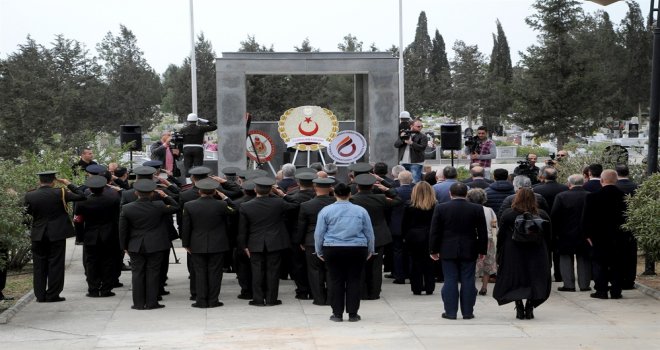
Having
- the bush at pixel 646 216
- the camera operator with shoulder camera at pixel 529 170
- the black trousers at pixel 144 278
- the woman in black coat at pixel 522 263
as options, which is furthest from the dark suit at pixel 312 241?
the camera operator with shoulder camera at pixel 529 170

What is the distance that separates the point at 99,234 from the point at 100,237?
0.14 ft

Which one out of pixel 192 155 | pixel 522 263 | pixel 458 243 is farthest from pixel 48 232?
pixel 192 155

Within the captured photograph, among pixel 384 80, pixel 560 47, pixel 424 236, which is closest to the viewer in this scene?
pixel 424 236

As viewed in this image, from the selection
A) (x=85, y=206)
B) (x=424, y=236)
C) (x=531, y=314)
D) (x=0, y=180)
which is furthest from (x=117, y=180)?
(x=531, y=314)

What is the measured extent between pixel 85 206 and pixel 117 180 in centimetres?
145

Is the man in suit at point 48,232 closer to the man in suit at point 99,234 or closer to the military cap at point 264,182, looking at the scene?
the man in suit at point 99,234

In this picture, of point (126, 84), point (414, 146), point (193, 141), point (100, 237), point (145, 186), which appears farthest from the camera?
point (126, 84)

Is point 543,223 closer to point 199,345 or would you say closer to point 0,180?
point 199,345

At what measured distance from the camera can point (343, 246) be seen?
11.6 m

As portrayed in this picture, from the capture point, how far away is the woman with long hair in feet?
44.2

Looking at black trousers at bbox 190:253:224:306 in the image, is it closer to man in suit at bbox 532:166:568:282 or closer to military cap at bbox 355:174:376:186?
military cap at bbox 355:174:376:186

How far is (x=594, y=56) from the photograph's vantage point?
5497 cm

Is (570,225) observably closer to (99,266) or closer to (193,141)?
(99,266)

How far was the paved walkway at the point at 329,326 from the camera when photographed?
10.6 metres
